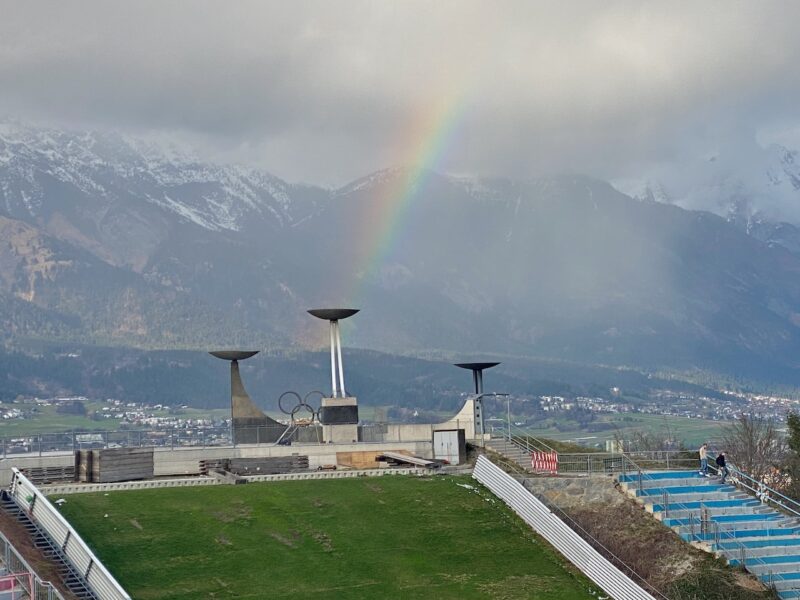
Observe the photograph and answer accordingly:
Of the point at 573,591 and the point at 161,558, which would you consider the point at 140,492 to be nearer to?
the point at 161,558

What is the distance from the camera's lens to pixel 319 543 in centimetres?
4791

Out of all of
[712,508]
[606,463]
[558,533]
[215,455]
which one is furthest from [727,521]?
[215,455]

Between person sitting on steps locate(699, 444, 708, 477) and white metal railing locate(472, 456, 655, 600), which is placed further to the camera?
person sitting on steps locate(699, 444, 708, 477)

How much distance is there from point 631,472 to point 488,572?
11.2 metres

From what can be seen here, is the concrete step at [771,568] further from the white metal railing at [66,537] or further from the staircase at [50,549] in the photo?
the staircase at [50,549]

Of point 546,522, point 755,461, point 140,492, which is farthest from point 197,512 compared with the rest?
point 755,461

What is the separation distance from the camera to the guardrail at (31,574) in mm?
39812

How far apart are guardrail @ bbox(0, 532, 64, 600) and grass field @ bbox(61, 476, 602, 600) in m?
2.87

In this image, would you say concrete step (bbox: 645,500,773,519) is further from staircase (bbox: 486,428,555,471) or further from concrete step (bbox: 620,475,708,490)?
staircase (bbox: 486,428,555,471)

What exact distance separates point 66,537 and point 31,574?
197 inches

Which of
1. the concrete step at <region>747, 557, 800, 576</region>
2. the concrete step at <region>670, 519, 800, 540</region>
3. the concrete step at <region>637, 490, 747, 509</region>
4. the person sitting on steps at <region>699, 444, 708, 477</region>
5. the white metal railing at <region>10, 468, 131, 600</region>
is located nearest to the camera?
the white metal railing at <region>10, 468, 131, 600</region>

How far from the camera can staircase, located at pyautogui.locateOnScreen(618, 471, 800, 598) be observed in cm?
4897

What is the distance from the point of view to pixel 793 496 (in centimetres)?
6862

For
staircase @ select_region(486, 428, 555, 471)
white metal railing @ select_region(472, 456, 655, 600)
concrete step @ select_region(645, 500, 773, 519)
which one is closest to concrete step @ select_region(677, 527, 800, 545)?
concrete step @ select_region(645, 500, 773, 519)
